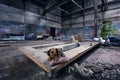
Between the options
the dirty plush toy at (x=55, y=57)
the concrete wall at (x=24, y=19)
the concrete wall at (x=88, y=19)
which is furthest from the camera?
the concrete wall at (x=88, y=19)

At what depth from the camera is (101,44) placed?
3.30m

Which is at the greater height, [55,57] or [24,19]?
[24,19]

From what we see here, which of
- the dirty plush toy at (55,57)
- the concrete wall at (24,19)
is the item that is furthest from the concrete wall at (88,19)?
the dirty plush toy at (55,57)

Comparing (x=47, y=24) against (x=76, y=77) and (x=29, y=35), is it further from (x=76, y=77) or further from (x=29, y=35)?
(x=76, y=77)

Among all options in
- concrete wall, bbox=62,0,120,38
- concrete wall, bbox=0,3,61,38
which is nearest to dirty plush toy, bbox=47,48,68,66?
concrete wall, bbox=0,3,61,38

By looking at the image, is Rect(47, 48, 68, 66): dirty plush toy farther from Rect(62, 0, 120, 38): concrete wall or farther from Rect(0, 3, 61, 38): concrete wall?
Rect(62, 0, 120, 38): concrete wall

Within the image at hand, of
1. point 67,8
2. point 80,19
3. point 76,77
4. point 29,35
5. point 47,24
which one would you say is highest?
point 67,8

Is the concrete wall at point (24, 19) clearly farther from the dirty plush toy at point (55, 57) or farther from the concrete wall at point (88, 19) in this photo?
the dirty plush toy at point (55, 57)

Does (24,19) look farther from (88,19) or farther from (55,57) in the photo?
(55,57)

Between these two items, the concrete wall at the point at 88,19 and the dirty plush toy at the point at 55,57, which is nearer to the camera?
the dirty plush toy at the point at 55,57

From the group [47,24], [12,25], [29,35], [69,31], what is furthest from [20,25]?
[69,31]

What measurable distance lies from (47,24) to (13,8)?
3.21 meters

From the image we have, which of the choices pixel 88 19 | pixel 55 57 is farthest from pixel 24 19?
pixel 55 57

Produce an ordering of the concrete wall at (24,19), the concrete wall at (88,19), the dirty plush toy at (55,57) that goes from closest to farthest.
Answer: the dirty plush toy at (55,57) < the concrete wall at (24,19) < the concrete wall at (88,19)
